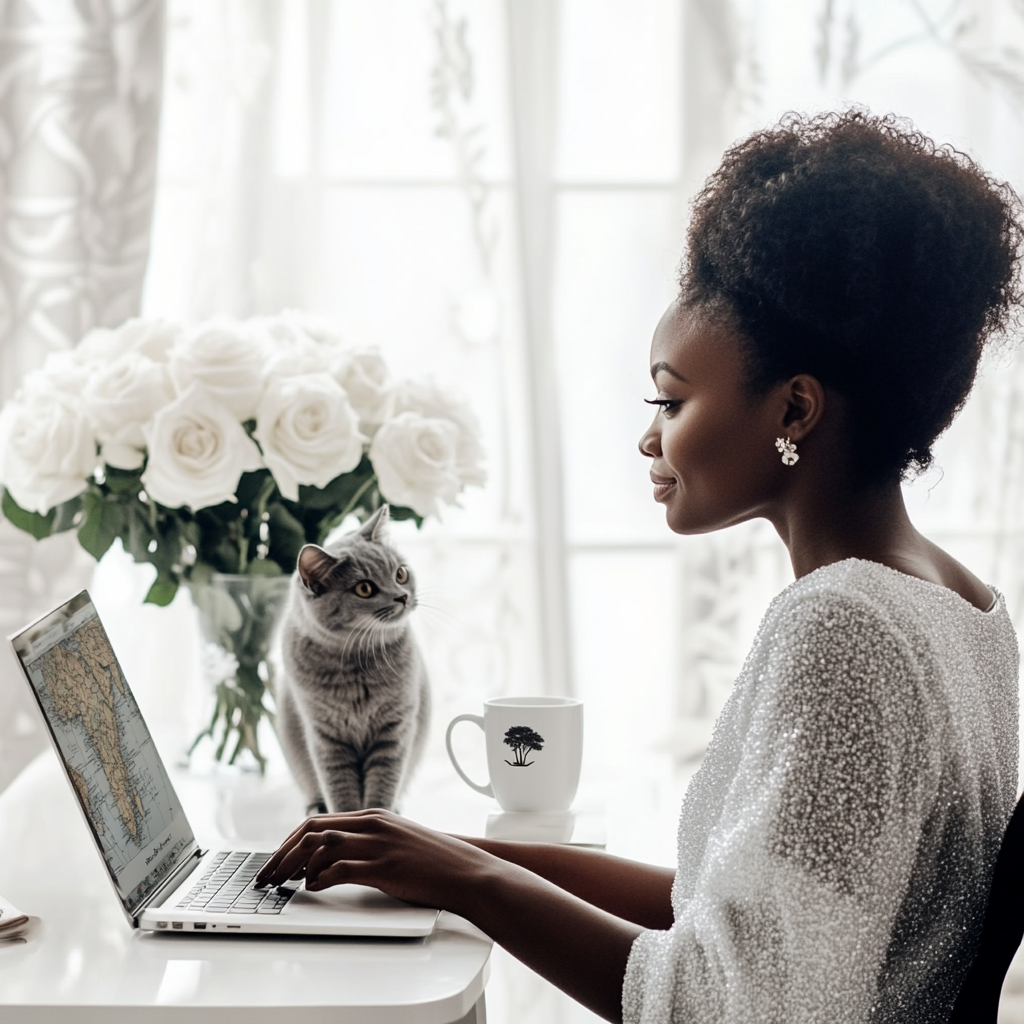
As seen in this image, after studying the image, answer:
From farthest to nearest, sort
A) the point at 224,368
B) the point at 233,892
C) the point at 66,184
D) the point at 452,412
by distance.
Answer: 1. the point at 66,184
2. the point at 452,412
3. the point at 224,368
4. the point at 233,892

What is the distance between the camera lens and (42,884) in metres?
0.95

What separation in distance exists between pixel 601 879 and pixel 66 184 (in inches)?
53.1

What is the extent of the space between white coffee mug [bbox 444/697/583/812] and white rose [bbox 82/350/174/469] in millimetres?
437

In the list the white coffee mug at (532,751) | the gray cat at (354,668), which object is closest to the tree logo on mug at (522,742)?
the white coffee mug at (532,751)

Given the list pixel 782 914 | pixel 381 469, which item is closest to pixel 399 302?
pixel 381 469

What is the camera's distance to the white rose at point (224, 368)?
115 cm

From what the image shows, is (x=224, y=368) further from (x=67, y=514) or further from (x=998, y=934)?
(x=998, y=934)

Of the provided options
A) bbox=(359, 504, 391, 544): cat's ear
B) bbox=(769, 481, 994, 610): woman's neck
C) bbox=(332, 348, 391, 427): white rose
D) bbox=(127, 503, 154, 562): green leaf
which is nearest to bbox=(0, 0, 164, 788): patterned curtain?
bbox=(127, 503, 154, 562): green leaf

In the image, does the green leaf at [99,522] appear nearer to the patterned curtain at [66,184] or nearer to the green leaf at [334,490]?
the green leaf at [334,490]

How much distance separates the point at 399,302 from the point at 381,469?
71 cm

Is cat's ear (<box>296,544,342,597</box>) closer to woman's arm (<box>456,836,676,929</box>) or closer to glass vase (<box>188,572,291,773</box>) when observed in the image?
glass vase (<box>188,572,291,773</box>)

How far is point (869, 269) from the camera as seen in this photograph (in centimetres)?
76

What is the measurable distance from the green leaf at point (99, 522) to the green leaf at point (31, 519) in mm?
77

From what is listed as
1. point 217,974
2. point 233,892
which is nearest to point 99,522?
point 233,892
